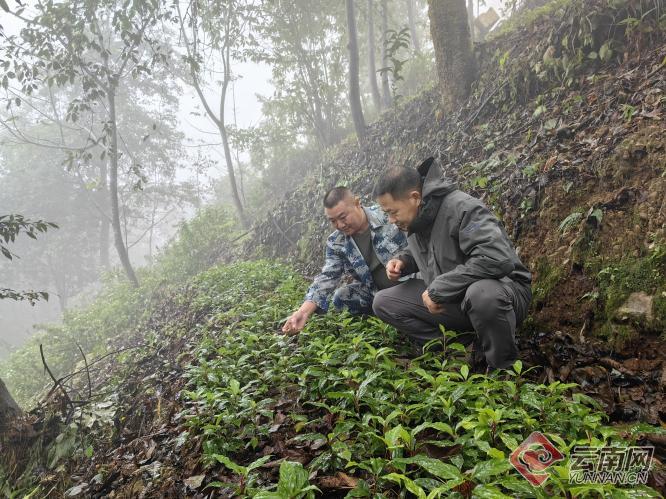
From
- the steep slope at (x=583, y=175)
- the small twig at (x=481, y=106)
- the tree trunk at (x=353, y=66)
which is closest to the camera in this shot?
the steep slope at (x=583, y=175)

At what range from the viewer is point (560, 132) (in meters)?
5.19

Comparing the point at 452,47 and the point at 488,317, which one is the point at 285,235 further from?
the point at 488,317

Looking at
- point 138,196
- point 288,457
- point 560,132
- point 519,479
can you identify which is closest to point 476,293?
point 519,479

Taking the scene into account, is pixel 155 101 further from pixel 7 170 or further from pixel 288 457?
pixel 288 457

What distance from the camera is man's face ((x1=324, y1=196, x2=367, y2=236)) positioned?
14.2ft

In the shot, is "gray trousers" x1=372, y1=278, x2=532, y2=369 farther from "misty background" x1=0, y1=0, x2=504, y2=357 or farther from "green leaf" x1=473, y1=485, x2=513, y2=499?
"misty background" x1=0, y1=0, x2=504, y2=357

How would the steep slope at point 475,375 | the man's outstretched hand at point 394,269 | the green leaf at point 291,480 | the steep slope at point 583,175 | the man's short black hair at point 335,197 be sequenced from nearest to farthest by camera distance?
the green leaf at point 291,480 → the steep slope at point 475,375 → the steep slope at point 583,175 → the man's outstretched hand at point 394,269 → the man's short black hair at point 335,197

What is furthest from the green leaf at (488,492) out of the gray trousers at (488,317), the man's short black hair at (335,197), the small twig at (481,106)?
the small twig at (481,106)

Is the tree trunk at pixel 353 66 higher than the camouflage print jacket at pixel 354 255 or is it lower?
higher

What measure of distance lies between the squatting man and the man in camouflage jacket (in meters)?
0.03

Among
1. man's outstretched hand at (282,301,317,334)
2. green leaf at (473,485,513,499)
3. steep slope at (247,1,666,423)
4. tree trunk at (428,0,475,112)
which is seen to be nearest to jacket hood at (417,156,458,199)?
steep slope at (247,1,666,423)

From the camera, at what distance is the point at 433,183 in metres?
3.33

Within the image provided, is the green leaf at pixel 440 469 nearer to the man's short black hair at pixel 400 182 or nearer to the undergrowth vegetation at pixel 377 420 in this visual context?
the undergrowth vegetation at pixel 377 420

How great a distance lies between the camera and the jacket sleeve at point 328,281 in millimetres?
4516
